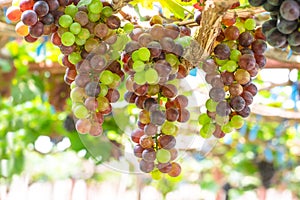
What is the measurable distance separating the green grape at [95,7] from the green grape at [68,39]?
0.05m

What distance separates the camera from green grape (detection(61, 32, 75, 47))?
774 mm

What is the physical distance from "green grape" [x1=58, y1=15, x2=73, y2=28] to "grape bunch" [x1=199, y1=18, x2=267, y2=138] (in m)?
0.20

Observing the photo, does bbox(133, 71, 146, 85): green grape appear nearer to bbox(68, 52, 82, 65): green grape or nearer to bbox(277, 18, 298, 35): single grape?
bbox(68, 52, 82, 65): green grape

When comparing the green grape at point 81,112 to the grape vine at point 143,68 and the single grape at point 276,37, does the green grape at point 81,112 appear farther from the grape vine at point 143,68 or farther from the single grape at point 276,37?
the single grape at point 276,37

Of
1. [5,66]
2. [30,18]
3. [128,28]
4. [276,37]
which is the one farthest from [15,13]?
[5,66]

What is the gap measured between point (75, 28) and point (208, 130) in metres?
0.24

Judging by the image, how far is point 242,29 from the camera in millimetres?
847

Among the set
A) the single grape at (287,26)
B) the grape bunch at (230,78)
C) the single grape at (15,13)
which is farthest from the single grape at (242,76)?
the single grape at (15,13)

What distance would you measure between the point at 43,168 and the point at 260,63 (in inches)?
186

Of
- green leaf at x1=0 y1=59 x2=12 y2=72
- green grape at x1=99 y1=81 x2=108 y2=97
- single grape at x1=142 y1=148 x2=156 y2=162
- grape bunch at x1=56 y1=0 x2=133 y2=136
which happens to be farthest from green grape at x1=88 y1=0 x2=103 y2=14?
green leaf at x1=0 y1=59 x2=12 y2=72

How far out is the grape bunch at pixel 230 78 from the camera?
800mm

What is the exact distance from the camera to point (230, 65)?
2.62ft

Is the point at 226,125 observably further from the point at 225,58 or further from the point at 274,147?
the point at 274,147

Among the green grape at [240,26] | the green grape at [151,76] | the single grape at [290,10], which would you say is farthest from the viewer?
the green grape at [240,26]
